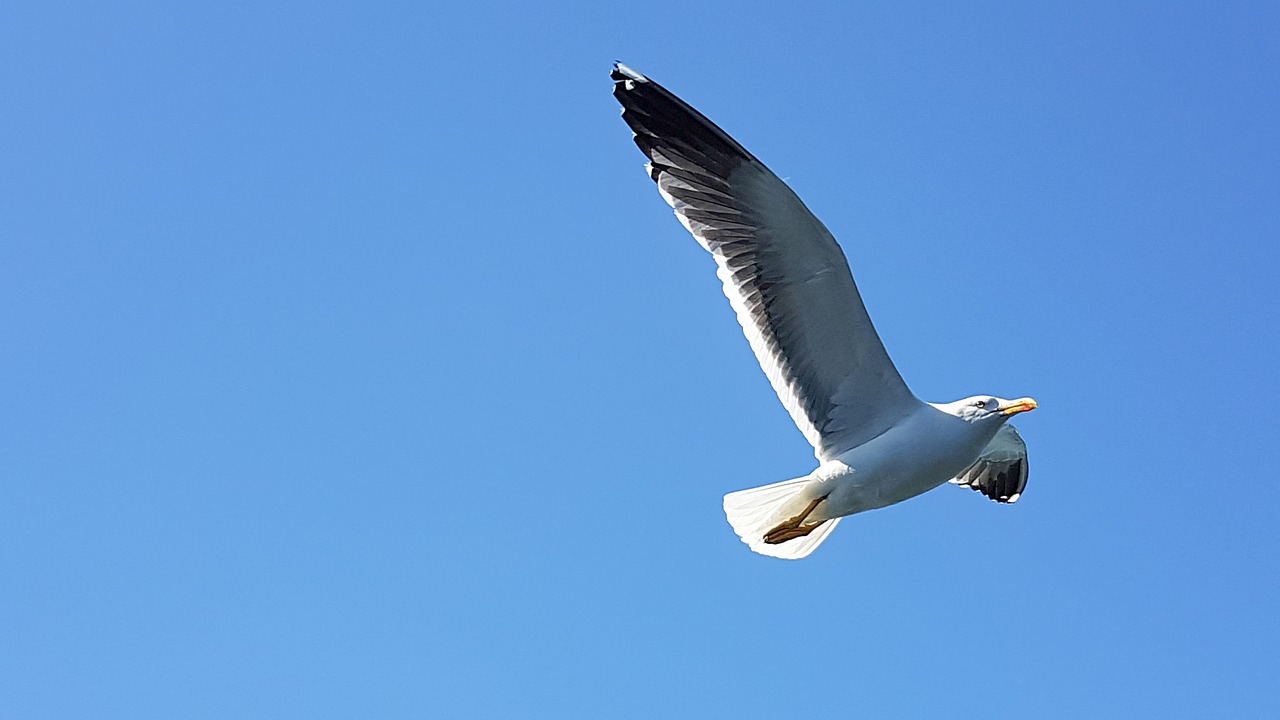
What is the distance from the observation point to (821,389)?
704 cm

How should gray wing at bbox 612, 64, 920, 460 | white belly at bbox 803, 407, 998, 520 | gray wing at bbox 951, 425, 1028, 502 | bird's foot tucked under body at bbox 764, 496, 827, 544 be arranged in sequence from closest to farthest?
gray wing at bbox 612, 64, 920, 460 < white belly at bbox 803, 407, 998, 520 < bird's foot tucked under body at bbox 764, 496, 827, 544 < gray wing at bbox 951, 425, 1028, 502

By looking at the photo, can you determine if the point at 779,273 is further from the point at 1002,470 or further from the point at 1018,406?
the point at 1002,470

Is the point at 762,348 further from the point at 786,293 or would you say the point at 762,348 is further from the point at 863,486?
the point at 863,486

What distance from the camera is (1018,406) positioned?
6.84m

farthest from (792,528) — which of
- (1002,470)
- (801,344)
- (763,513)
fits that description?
(1002,470)

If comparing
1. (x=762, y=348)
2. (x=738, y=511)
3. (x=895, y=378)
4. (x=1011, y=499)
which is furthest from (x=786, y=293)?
(x=1011, y=499)

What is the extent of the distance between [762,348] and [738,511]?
0.92 m

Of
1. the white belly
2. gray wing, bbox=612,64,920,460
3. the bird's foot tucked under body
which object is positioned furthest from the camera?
the bird's foot tucked under body

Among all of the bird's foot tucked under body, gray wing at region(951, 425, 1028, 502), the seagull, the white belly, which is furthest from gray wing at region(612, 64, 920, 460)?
gray wing at region(951, 425, 1028, 502)

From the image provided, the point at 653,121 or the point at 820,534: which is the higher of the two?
the point at 653,121

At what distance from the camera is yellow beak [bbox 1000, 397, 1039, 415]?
682 centimetres

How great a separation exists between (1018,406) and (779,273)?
1.52m

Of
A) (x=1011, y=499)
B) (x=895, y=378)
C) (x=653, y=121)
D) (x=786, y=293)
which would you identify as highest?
(x=653, y=121)

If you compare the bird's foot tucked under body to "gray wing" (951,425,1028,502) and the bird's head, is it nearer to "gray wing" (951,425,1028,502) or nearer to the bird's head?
the bird's head
